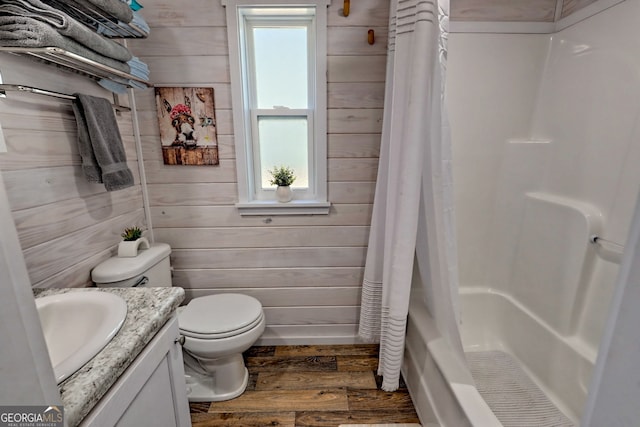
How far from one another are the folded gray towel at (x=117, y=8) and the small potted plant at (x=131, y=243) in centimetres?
96

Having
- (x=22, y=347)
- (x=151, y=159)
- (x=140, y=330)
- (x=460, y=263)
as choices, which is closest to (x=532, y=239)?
(x=460, y=263)

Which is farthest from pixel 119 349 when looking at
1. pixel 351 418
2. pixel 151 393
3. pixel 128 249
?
pixel 351 418

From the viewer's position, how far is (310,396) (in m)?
1.59

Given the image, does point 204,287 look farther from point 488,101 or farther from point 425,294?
point 488,101

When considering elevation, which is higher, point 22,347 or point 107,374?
point 22,347

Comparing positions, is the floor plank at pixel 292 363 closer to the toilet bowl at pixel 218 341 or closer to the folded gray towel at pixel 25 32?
the toilet bowl at pixel 218 341

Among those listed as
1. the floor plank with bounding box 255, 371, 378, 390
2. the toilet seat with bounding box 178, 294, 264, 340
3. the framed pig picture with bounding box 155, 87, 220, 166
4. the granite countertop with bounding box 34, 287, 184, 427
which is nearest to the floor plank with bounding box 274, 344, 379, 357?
the floor plank with bounding box 255, 371, 378, 390

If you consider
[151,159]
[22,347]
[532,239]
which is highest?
[151,159]

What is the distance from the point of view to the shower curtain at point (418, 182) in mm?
1088

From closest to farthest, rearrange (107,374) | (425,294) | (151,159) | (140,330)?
(107,374) < (140,330) < (425,294) < (151,159)

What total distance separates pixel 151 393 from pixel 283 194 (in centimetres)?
114

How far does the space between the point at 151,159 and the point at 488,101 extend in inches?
78.5

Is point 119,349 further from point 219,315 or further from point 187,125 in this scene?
point 187,125

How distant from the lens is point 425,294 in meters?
1.46
